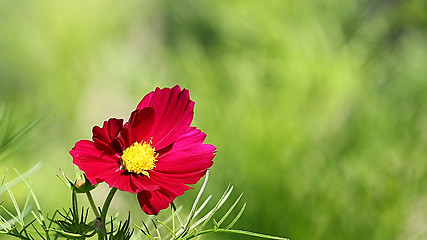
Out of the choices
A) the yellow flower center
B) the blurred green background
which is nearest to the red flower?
the yellow flower center

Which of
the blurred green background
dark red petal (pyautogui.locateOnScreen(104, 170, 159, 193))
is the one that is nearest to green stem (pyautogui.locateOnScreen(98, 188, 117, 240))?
dark red petal (pyautogui.locateOnScreen(104, 170, 159, 193))

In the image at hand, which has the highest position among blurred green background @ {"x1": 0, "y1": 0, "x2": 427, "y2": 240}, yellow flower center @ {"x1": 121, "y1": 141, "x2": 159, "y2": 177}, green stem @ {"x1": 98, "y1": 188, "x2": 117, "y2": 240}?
blurred green background @ {"x1": 0, "y1": 0, "x2": 427, "y2": 240}

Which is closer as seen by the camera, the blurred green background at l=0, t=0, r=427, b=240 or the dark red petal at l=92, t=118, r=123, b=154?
the dark red petal at l=92, t=118, r=123, b=154

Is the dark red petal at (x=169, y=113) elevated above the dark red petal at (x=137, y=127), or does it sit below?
above

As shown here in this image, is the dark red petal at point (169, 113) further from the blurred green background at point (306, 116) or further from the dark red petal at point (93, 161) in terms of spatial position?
the blurred green background at point (306, 116)

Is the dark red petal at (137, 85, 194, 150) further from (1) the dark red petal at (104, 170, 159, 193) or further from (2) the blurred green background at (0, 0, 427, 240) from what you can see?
(2) the blurred green background at (0, 0, 427, 240)

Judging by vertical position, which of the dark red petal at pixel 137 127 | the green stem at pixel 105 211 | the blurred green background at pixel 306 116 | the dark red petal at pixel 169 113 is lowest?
the green stem at pixel 105 211

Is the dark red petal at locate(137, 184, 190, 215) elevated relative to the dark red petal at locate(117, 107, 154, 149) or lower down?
lower down

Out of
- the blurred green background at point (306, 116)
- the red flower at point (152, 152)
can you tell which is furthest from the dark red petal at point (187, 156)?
the blurred green background at point (306, 116)
